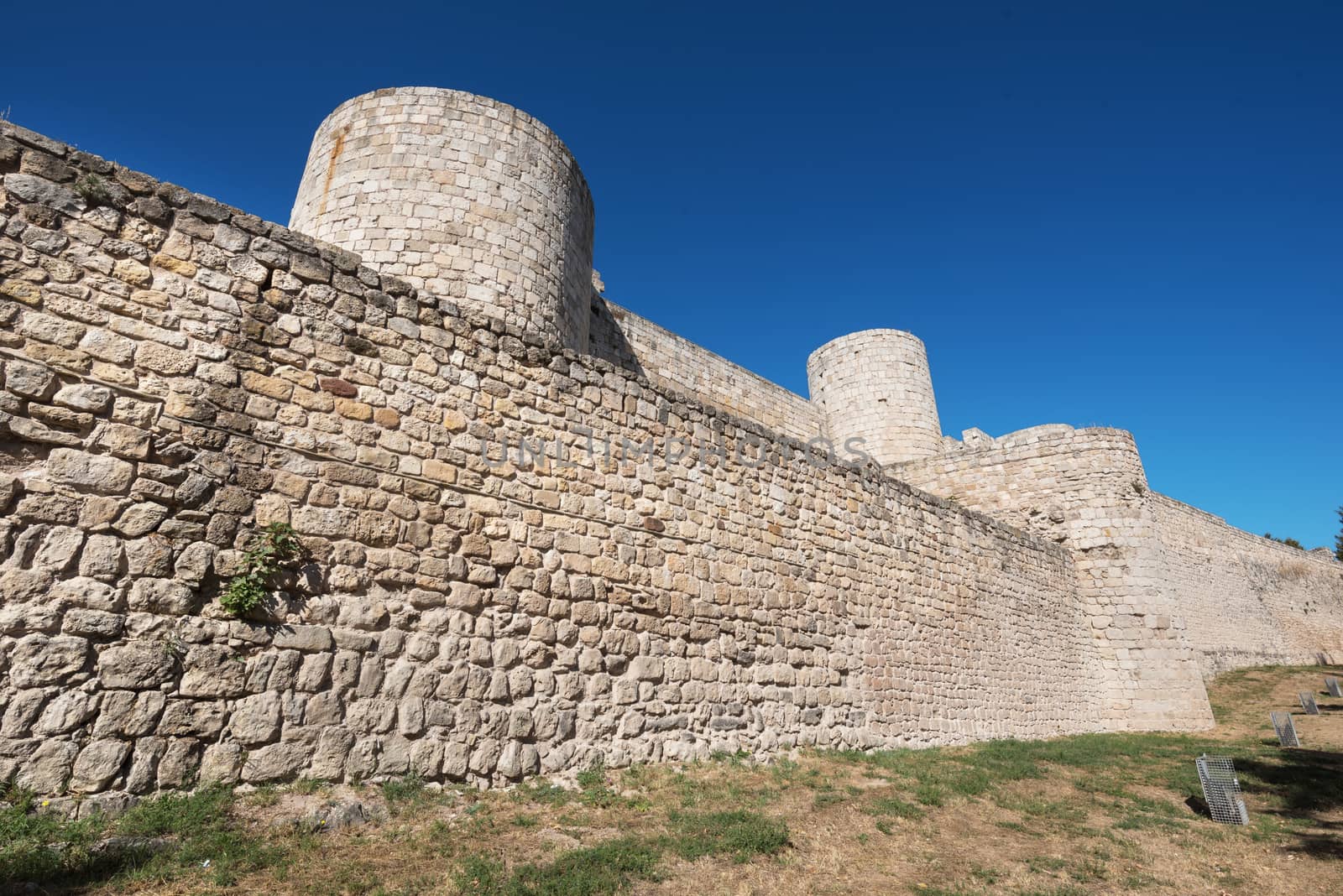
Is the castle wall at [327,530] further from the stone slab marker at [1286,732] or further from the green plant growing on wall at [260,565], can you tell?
the stone slab marker at [1286,732]

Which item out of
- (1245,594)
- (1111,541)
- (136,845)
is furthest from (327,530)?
(1245,594)

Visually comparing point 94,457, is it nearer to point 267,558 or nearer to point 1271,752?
point 267,558

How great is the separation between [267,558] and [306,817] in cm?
158

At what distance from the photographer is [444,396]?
5.67m

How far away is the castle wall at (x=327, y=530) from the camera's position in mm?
Result: 3811

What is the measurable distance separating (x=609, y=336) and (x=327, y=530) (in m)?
9.57

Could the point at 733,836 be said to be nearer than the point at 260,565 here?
No

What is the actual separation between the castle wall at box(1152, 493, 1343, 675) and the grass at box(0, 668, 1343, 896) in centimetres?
1798

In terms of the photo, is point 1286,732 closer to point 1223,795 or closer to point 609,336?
point 1223,795

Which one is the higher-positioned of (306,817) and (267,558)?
(267,558)

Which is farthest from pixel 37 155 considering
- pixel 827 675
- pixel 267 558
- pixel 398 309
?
pixel 827 675

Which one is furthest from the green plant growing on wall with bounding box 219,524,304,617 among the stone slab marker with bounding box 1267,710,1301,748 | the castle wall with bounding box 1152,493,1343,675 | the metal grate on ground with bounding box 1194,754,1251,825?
the castle wall with bounding box 1152,493,1343,675

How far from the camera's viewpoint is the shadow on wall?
13422 mm

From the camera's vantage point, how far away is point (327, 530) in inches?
188
